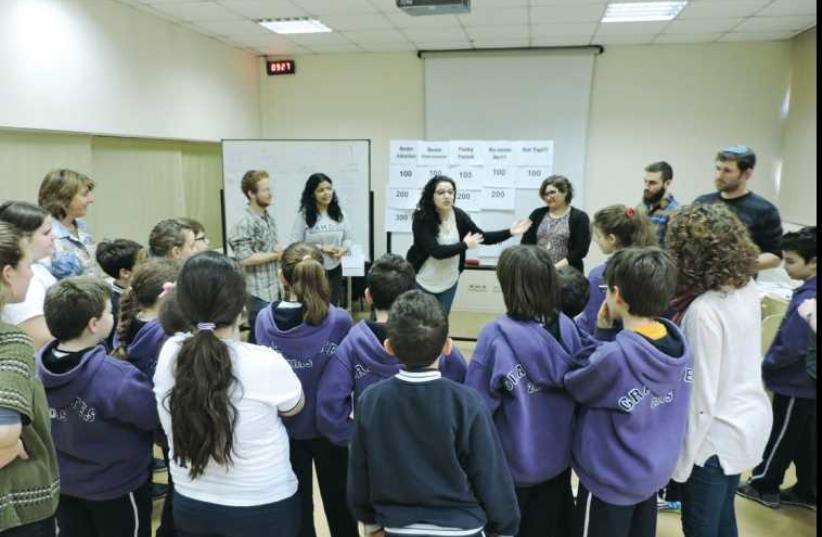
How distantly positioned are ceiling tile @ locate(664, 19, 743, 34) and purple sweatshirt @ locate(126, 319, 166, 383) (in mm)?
4800

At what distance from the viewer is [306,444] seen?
1.79 metres

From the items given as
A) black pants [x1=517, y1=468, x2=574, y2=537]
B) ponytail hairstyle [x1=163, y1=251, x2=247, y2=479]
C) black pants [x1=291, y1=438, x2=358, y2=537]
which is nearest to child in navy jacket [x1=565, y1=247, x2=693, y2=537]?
black pants [x1=517, y1=468, x2=574, y2=537]

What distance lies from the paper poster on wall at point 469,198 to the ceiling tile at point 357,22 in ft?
5.72

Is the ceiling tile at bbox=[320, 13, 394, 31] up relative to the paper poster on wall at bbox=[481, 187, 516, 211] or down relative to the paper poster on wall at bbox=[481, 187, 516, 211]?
up

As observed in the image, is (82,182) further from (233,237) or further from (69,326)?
(69,326)

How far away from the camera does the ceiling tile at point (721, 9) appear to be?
4.20m

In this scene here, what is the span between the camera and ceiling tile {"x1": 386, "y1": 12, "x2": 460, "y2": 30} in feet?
15.3

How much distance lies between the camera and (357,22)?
4867 millimetres

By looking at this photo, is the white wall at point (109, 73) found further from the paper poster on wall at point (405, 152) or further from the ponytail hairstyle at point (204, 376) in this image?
the ponytail hairstyle at point (204, 376)

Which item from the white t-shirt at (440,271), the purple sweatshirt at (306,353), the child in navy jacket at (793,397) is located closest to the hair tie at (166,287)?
the purple sweatshirt at (306,353)

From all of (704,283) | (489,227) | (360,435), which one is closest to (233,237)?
(360,435)

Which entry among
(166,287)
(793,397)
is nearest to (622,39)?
(793,397)

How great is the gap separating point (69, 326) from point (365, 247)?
12.5 ft

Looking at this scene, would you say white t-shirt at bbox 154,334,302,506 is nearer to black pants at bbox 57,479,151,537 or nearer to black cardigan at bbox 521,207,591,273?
black pants at bbox 57,479,151,537
